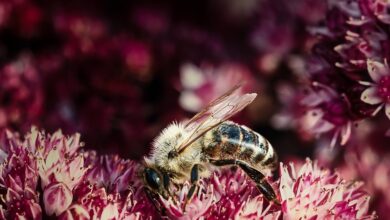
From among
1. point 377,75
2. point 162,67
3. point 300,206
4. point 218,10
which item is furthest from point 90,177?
point 218,10

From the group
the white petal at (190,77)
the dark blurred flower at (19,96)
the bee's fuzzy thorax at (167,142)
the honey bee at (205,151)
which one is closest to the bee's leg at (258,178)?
the honey bee at (205,151)

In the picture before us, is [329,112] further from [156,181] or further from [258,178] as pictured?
[156,181]

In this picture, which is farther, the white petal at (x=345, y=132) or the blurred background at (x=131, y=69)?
the blurred background at (x=131, y=69)

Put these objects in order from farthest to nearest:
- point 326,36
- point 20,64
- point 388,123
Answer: point 20,64 → point 388,123 → point 326,36

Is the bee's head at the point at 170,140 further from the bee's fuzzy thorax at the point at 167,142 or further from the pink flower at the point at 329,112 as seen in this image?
the pink flower at the point at 329,112

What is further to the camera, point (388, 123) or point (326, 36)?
point (388, 123)

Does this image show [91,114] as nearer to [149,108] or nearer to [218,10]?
[149,108]
